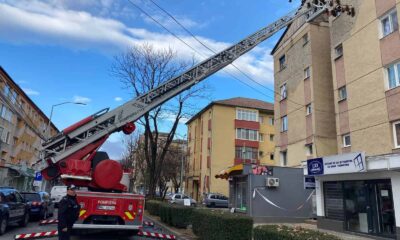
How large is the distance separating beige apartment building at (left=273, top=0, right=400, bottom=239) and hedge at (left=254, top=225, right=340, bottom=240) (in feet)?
24.8

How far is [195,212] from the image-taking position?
12.9m

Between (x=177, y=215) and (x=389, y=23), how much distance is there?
14.0 metres

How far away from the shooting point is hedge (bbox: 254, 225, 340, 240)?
6.27 metres

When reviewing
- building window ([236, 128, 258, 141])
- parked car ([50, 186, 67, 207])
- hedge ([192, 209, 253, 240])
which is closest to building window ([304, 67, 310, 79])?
hedge ([192, 209, 253, 240])

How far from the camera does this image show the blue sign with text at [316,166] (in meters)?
17.0

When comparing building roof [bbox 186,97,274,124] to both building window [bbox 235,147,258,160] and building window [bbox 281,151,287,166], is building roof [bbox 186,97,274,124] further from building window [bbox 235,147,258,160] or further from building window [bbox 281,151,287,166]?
building window [bbox 281,151,287,166]

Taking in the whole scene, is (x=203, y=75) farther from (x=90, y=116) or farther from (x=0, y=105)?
(x=0, y=105)

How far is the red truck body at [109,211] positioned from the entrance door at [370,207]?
9.68 metres

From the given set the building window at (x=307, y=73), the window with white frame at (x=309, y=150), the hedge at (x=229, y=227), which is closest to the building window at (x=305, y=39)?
the building window at (x=307, y=73)

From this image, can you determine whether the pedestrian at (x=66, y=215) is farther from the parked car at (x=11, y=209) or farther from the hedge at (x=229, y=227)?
the parked car at (x=11, y=209)

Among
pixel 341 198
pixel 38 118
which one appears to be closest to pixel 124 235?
pixel 341 198

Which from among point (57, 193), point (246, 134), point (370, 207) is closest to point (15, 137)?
point (57, 193)

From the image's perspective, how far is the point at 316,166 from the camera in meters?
17.4

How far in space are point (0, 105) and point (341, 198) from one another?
131ft
